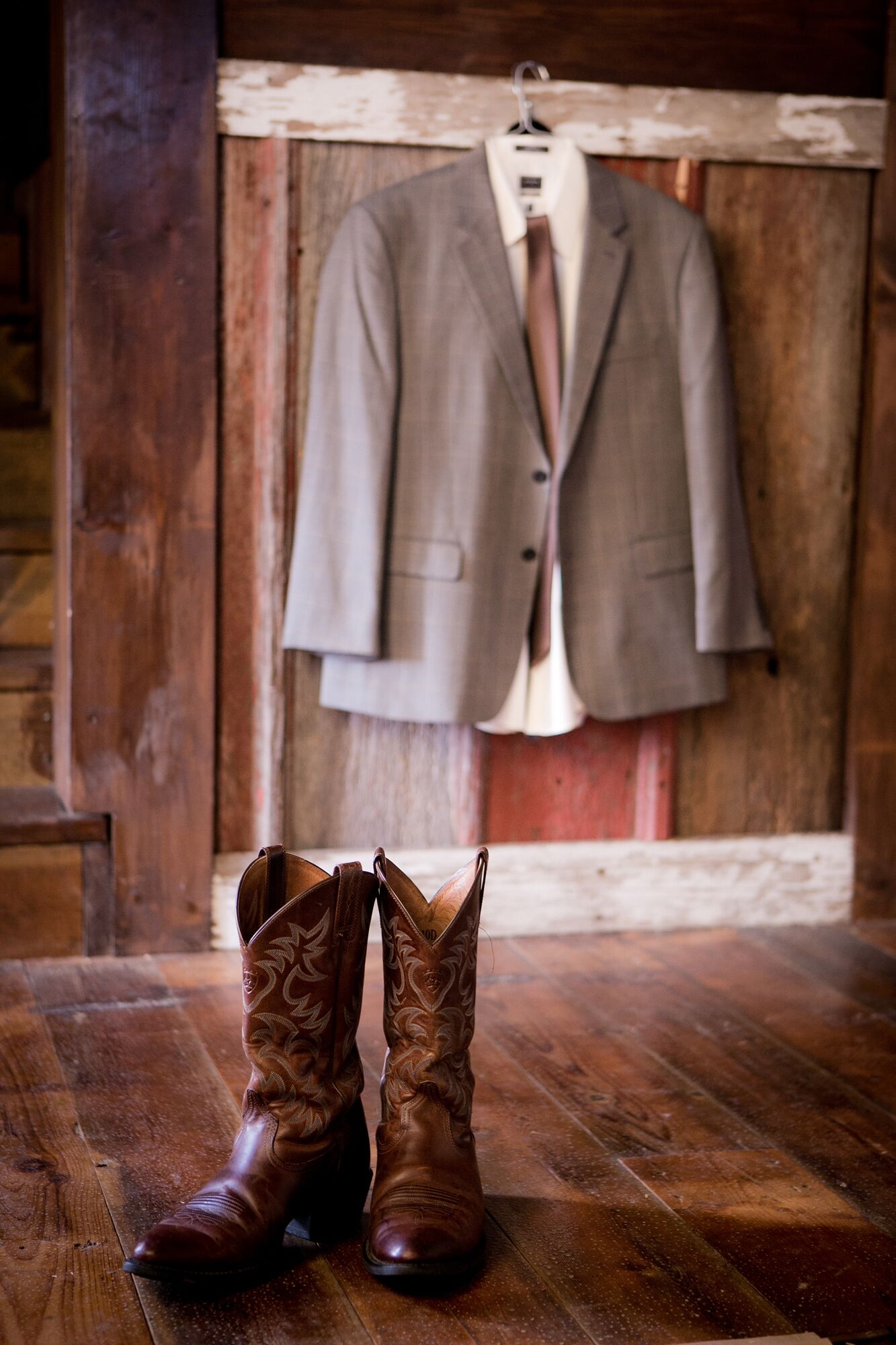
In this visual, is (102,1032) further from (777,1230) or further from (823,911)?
(823,911)

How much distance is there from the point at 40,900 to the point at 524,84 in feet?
5.54

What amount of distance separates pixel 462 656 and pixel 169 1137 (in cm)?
98

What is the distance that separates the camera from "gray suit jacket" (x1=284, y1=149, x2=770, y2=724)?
7.89 ft

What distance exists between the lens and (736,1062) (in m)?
2.09

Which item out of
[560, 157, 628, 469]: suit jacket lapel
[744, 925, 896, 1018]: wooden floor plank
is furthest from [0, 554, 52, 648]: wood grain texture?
[744, 925, 896, 1018]: wooden floor plank

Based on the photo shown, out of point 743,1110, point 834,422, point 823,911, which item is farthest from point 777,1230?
point 834,422

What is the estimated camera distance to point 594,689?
2.49 meters

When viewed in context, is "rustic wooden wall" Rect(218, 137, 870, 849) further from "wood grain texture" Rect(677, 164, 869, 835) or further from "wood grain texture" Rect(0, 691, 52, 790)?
"wood grain texture" Rect(0, 691, 52, 790)

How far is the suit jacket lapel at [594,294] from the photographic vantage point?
2.44m

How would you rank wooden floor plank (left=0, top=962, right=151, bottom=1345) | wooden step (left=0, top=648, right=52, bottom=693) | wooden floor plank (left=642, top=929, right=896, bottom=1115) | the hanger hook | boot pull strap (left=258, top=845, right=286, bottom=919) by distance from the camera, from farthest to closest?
wooden step (left=0, top=648, right=52, bottom=693), the hanger hook, wooden floor plank (left=642, top=929, right=896, bottom=1115), boot pull strap (left=258, top=845, right=286, bottom=919), wooden floor plank (left=0, top=962, right=151, bottom=1345)

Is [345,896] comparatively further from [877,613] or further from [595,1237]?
[877,613]

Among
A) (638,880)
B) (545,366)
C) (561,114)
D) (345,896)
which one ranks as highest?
(561,114)

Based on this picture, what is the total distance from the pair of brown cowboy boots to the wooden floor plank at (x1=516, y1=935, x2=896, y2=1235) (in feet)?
1.71

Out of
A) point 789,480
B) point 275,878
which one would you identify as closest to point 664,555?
point 789,480
